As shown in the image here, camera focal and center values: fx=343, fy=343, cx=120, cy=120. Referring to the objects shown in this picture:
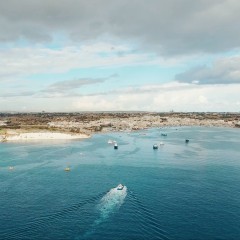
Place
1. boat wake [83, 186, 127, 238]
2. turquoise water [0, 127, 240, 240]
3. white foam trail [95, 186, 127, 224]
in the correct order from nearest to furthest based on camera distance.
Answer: turquoise water [0, 127, 240, 240] < boat wake [83, 186, 127, 238] < white foam trail [95, 186, 127, 224]

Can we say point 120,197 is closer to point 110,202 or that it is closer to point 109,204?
point 110,202

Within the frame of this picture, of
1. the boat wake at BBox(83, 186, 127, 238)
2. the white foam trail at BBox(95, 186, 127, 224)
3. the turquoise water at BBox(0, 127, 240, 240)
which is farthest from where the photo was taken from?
the white foam trail at BBox(95, 186, 127, 224)

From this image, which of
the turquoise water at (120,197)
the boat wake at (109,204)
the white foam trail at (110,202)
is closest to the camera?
the turquoise water at (120,197)

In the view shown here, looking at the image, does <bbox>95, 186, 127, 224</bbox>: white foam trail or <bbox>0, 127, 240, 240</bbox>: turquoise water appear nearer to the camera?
<bbox>0, 127, 240, 240</bbox>: turquoise water

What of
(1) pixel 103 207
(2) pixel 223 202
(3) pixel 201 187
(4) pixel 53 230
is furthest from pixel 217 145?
(4) pixel 53 230

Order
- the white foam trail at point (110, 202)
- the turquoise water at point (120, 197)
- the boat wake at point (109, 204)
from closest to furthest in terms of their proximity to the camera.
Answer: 1. the turquoise water at point (120, 197)
2. the boat wake at point (109, 204)
3. the white foam trail at point (110, 202)

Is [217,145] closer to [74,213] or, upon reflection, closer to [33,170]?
[33,170]

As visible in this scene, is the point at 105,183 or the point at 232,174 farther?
the point at 232,174

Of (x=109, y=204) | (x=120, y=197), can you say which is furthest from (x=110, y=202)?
(x=120, y=197)
